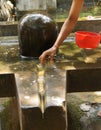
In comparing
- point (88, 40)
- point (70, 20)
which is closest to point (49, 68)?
point (70, 20)

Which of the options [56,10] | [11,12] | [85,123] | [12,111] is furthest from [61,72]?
[56,10]

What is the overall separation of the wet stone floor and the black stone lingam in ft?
0.51

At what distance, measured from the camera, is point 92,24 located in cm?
690

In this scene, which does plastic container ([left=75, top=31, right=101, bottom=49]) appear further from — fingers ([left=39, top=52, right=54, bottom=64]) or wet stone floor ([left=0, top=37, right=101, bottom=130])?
fingers ([left=39, top=52, right=54, bottom=64])

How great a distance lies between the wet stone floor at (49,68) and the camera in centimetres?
326

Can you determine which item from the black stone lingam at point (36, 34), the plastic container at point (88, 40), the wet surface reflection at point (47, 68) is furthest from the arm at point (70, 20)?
the plastic container at point (88, 40)

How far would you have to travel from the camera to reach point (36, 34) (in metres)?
4.43

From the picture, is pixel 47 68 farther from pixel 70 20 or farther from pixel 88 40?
pixel 88 40

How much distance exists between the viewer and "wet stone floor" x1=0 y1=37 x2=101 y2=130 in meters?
3.26

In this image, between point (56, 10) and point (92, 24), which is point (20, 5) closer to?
point (56, 10)

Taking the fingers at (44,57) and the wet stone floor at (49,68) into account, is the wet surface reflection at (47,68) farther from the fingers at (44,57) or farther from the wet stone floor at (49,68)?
the fingers at (44,57)


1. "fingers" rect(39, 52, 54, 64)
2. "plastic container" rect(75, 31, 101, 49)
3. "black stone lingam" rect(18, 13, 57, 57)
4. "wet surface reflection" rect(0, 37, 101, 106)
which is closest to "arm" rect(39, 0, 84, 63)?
"fingers" rect(39, 52, 54, 64)

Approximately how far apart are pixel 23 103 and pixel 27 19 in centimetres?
177

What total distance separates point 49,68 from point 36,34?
2.25 feet
